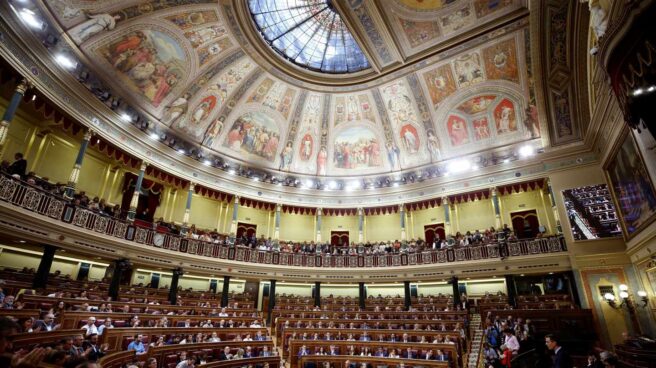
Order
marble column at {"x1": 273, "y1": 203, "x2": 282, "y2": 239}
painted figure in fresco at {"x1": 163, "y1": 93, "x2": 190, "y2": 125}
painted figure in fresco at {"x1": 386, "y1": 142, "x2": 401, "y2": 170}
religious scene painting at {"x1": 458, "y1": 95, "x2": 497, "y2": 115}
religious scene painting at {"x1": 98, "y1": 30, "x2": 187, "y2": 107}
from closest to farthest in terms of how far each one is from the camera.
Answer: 1. religious scene painting at {"x1": 98, "y1": 30, "x2": 187, "y2": 107}
2. painted figure in fresco at {"x1": 163, "y1": 93, "x2": 190, "y2": 125}
3. religious scene painting at {"x1": 458, "y1": 95, "x2": 497, "y2": 115}
4. marble column at {"x1": 273, "y1": 203, "x2": 282, "y2": 239}
5. painted figure in fresco at {"x1": 386, "y1": 142, "x2": 401, "y2": 170}

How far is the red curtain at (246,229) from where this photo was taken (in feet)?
68.1

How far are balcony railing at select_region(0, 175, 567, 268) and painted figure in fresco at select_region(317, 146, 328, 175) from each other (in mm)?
6166

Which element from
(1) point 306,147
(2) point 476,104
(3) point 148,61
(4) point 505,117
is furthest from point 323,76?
(4) point 505,117

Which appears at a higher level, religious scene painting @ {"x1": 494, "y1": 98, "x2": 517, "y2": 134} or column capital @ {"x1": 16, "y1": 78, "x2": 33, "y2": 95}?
religious scene painting @ {"x1": 494, "y1": 98, "x2": 517, "y2": 134}

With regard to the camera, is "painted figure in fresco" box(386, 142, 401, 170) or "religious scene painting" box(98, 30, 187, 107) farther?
"painted figure in fresco" box(386, 142, 401, 170)

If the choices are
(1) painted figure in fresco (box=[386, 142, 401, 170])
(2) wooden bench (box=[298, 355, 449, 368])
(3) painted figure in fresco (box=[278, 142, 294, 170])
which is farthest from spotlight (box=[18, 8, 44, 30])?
(1) painted figure in fresco (box=[386, 142, 401, 170])

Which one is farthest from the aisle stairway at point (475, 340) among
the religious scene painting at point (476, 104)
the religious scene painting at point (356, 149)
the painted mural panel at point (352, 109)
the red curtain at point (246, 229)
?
the red curtain at point (246, 229)

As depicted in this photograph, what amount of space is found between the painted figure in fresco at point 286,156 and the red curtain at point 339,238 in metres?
5.71

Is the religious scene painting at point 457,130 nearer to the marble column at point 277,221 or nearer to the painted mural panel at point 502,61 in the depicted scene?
the painted mural panel at point 502,61

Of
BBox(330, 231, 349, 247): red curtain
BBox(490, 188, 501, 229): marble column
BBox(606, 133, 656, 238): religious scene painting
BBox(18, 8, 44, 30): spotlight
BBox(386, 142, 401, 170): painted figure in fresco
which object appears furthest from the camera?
BBox(330, 231, 349, 247): red curtain

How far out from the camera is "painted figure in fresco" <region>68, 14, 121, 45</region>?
37.9 feet

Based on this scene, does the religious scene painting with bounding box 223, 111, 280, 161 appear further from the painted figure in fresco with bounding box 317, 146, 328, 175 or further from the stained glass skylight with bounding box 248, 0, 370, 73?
the stained glass skylight with bounding box 248, 0, 370, 73

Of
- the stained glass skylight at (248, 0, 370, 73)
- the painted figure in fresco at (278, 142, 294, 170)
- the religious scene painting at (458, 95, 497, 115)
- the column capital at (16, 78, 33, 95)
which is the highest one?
the stained glass skylight at (248, 0, 370, 73)

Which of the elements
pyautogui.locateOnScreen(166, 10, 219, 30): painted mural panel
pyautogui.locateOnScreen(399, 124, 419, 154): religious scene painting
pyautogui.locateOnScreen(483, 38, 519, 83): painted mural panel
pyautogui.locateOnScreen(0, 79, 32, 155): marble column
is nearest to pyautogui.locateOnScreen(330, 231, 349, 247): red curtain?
pyautogui.locateOnScreen(399, 124, 419, 154): religious scene painting
